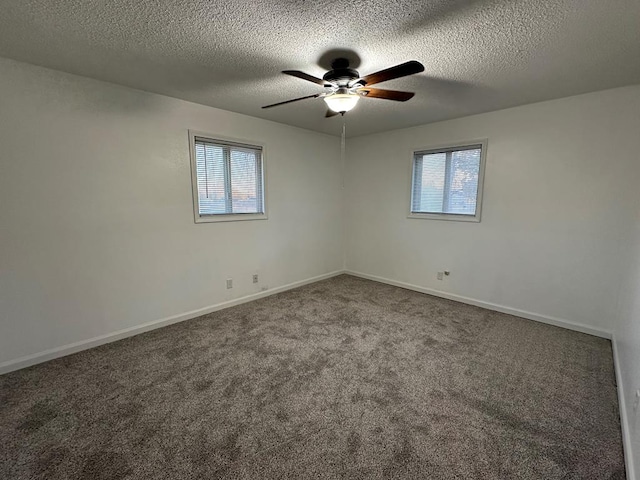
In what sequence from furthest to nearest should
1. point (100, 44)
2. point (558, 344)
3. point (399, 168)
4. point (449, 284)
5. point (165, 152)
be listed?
point (399, 168) → point (449, 284) → point (165, 152) → point (558, 344) → point (100, 44)

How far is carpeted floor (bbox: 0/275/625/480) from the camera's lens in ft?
4.98

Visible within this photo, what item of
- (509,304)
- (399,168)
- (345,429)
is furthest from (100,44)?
(509,304)

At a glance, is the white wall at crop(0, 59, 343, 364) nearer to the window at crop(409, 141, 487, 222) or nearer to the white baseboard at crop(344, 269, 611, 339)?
the window at crop(409, 141, 487, 222)

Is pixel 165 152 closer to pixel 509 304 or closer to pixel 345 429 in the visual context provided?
pixel 345 429

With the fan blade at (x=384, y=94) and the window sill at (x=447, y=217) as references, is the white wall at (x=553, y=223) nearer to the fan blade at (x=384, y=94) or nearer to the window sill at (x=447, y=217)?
the window sill at (x=447, y=217)

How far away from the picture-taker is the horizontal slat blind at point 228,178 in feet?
11.0

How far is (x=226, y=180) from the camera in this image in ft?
11.8

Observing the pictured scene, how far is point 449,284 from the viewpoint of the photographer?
13.0 ft

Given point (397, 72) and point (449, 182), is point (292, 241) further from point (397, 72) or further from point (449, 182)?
point (397, 72)

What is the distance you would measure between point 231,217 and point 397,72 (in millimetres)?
2577

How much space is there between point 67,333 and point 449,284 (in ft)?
14.1

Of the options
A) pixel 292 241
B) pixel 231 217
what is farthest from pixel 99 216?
pixel 292 241

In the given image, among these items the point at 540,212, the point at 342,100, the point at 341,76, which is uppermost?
the point at 341,76

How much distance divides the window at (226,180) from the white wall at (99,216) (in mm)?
113
